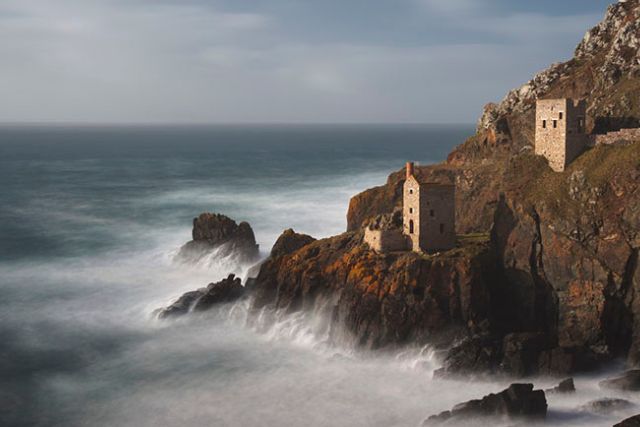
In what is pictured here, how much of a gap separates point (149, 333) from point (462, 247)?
2621 cm

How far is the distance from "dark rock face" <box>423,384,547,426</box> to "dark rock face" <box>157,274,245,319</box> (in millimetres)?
26259

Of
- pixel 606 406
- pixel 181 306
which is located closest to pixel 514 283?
pixel 606 406

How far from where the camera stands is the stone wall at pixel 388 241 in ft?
183

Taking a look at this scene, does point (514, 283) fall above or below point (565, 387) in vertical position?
above

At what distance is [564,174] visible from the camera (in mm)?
56781

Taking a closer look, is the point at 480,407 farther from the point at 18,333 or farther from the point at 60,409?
the point at 18,333

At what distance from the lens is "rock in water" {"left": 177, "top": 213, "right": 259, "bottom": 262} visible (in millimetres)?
76250

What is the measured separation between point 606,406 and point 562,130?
25.0 m

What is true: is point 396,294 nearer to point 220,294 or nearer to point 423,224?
point 423,224

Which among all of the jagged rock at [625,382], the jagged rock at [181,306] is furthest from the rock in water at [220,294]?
the jagged rock at [625,382]

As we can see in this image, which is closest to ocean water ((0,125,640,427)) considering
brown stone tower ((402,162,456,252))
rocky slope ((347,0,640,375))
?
rocky slope ((347,0,640,375))

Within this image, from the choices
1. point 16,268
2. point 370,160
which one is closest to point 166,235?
point 16,268

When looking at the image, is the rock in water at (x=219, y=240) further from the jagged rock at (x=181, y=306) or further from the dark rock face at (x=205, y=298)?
the jagged rock at (x=181, y=306)

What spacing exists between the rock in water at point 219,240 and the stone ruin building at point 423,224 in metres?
23.3
